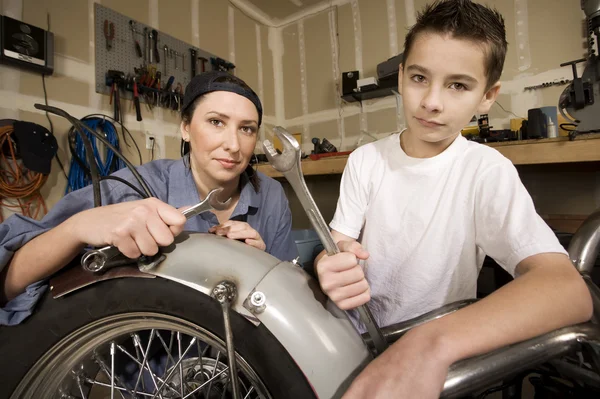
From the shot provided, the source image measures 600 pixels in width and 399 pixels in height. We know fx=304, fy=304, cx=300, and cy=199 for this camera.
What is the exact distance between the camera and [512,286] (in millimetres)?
382

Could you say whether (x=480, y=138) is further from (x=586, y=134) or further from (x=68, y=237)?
(x=68, y=237)

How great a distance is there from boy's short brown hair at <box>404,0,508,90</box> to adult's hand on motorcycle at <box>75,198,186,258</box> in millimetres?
605

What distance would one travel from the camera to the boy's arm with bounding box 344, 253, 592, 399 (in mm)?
296

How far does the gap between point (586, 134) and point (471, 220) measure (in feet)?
2.81

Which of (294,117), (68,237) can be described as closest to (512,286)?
A: (68,237)

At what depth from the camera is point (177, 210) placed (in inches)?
15.9

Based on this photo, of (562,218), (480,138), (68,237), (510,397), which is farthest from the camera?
(562,218)

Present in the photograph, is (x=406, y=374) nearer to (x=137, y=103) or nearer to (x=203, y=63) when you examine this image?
(x=137, y=103)

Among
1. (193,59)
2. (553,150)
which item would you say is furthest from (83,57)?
(553,150)

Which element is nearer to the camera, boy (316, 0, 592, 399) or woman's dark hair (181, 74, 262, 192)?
boy (316, 0, 592, 399)

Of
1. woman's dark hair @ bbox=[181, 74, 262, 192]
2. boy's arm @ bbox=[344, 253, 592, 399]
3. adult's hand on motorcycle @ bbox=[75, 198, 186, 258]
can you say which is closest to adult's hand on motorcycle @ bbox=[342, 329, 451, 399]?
boy's arm @ bbox=[344, 253, 592, 399]

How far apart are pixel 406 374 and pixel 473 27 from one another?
0.64m

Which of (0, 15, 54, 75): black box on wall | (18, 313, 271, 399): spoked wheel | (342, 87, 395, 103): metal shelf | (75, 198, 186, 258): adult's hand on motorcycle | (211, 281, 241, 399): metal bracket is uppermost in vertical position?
(342, 87, 395, 103): metal shelf

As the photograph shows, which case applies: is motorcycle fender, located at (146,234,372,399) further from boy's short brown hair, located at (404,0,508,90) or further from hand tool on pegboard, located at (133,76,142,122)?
hand tool on pegboard, located at (133,76,142,122)
